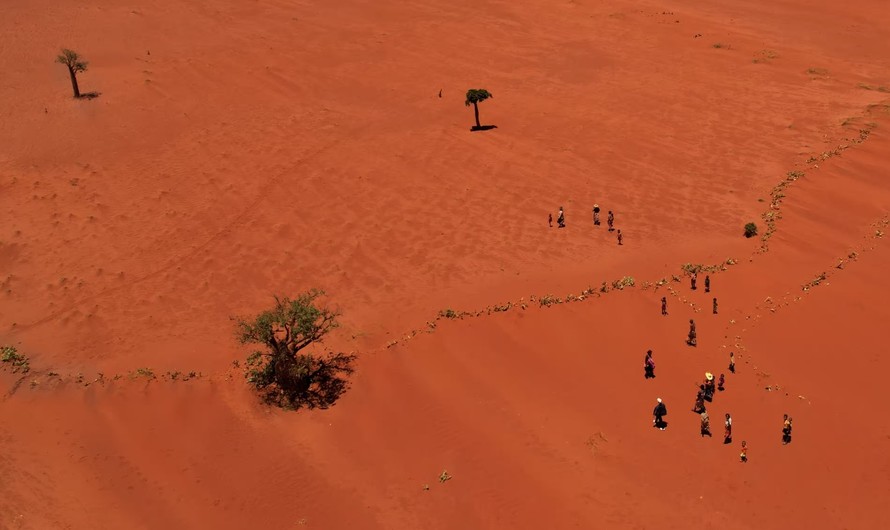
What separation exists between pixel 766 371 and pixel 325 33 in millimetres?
33437

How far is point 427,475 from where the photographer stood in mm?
15695

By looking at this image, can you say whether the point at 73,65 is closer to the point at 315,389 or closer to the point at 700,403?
the point at 315,389

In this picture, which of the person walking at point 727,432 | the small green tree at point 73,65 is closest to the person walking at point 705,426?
the person walking at point 727,432

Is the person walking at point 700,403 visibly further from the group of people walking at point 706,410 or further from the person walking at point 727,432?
the person walking at point 727,432

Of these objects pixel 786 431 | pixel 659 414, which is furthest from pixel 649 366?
pixel 786 431

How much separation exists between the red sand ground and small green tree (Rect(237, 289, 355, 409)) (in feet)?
1.68

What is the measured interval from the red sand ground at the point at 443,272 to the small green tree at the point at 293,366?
1.68ft

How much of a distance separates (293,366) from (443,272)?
6366 mm

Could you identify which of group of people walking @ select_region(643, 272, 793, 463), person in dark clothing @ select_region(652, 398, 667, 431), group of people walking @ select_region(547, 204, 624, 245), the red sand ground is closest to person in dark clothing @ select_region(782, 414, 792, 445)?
group of people walking @ select_region(643, 272, 793, 463)

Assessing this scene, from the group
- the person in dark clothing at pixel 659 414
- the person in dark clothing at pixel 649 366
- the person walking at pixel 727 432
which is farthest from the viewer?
the person in dark clothing at pixel 649 366

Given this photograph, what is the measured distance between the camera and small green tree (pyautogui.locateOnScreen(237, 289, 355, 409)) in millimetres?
17250

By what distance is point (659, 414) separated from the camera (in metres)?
16.4

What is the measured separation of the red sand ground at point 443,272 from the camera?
15672 mm

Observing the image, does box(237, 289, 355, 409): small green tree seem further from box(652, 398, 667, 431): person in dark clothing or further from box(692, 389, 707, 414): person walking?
box(692, 389, 707, 414): person walking
